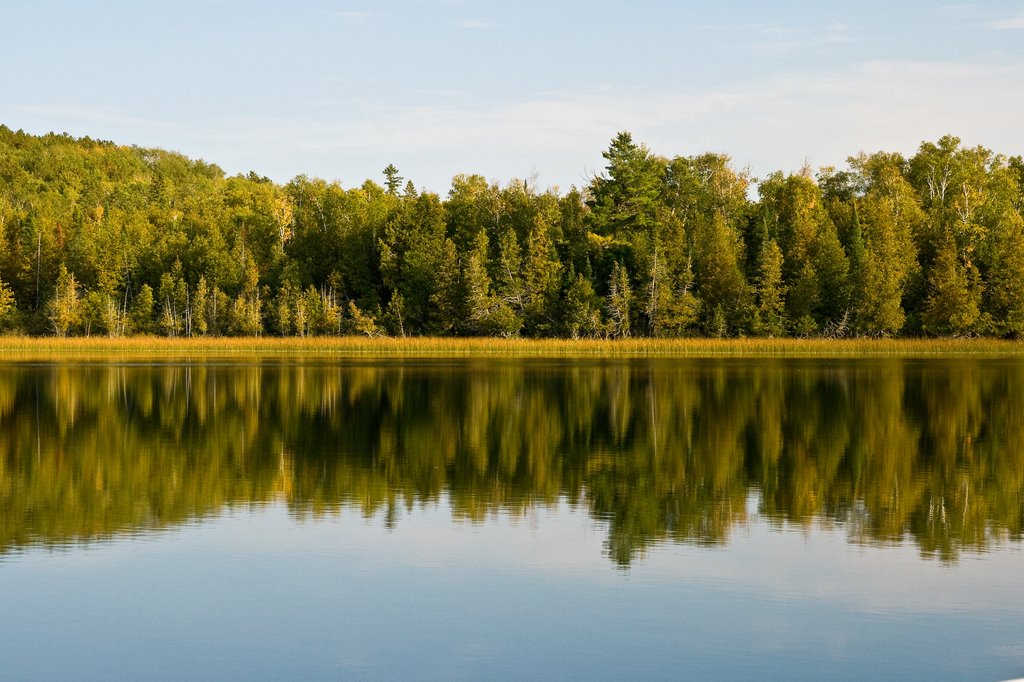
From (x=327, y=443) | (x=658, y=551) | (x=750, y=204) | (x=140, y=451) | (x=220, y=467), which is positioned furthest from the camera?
(x=750, y=204)

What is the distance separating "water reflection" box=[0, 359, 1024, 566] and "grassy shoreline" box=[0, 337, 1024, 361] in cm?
3580

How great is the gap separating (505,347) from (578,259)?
15092mm

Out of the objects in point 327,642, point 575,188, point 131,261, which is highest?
point 575,188

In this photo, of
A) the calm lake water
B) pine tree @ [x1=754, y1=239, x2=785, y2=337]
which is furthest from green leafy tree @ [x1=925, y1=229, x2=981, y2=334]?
the calm lake water

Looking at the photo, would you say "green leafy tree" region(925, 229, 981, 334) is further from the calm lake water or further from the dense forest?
the calm lake water

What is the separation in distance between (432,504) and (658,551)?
506 centimetres

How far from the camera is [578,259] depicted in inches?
3942

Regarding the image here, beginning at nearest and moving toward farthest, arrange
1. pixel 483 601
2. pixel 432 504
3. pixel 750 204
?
1. pixel 483 601
2. pixel 432 504
3. pixel 750 204

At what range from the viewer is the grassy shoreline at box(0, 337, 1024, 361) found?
84.3 metres

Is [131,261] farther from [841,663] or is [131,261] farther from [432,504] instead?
[841,663]

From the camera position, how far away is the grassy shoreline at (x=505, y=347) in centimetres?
8431

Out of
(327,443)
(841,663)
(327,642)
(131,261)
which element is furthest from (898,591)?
(131,261)

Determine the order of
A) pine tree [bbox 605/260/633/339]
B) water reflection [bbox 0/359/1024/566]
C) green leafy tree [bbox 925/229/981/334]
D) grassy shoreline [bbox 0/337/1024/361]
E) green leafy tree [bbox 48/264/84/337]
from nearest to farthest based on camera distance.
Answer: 1. water reflection [bbox 0/359/1024/566]
2. grassy shoreline [bbox 0/337/1024/361]
3. green leafy tree [bbox 925/229/981/334]
4. pine tree [bbox 605/260/633/339]
5. green leafy tree [bbox 48/264/84/337]

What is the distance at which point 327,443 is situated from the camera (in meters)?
28.0
